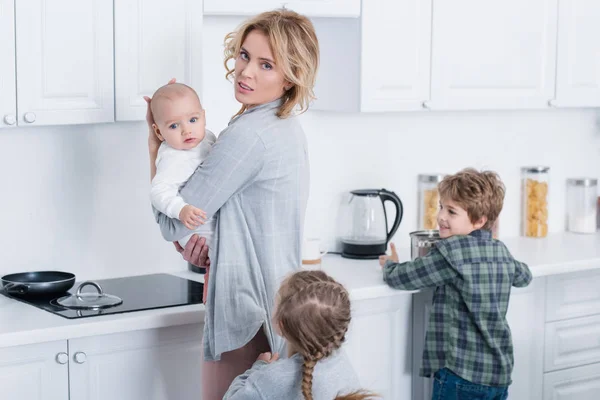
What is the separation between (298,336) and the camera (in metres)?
2.08

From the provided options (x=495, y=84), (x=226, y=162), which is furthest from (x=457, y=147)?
(x=226, y=162)

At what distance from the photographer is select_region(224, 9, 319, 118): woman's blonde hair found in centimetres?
234

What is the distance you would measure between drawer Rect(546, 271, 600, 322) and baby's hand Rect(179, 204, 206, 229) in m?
1.61

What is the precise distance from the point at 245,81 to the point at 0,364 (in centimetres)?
93

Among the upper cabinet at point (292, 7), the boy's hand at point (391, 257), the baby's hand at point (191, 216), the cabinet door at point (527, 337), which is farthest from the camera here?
the cabinet door at point (527, 337)

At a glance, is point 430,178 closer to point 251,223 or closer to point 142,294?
point 142,294

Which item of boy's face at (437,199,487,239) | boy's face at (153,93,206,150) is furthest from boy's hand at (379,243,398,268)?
boy's face at (153,93,206,150)

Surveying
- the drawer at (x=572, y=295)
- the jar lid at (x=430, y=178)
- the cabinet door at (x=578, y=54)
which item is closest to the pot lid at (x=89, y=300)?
the jar lid at (x=430, y=178)

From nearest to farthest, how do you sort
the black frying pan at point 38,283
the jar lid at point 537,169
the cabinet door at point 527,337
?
the black frying pan at point 38,283, the cabinet door at point 527,337, the jar lid at point 537,169

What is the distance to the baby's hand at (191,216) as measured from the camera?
2301 mm

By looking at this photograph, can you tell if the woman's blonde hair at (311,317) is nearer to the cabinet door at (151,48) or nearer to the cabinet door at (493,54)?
the cabinet door at (151,48)

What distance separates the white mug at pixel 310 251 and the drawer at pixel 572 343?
34.5 inches

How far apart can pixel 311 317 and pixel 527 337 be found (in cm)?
157

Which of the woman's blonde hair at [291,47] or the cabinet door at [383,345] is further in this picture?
the cabinet door at [383,345]
